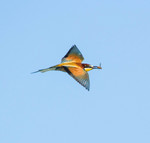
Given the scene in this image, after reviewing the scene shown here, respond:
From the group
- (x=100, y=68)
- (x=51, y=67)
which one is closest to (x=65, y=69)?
(x=51, y=67)

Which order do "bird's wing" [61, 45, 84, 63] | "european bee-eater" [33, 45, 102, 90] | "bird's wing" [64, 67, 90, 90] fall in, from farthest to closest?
1. "bird's wing" [61, 45, 84, 63]
2. "european bee-eater" [33, 45, 102, 90]
3. "bird's wing" [64, 67, 90, 90]

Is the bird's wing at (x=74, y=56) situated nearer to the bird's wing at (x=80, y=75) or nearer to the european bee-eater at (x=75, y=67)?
the european bee-eater at (x=75, y=67)

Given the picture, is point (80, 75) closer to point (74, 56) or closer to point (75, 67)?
point (75, 67)

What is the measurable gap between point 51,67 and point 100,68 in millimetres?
3222

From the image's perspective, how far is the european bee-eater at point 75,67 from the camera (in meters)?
19.8

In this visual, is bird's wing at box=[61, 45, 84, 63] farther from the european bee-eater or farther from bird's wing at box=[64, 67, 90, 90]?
bird's wing at box=[64, 67, 90, 90]

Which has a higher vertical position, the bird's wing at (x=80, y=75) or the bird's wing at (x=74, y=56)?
the bird's wing at (x=74, y=56)

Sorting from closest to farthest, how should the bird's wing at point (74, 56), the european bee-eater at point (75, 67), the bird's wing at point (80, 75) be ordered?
1. the bird's wing at point (80, 75)
2. the european bee-eater at point (75, 67)
3. the bird's wing at point (74, 56)

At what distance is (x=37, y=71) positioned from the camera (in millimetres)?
20516

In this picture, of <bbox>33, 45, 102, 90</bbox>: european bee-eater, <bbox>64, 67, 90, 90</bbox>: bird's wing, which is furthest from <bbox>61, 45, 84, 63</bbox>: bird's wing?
<bbox>64, 67, 90, 90</bbox>: bird's wing

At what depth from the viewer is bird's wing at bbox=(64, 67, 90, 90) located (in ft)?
63.8

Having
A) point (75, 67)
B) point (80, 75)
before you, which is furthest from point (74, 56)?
point (80, 75)

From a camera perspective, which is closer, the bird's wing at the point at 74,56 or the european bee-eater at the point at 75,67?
the european bee-eater at the point at 75,67

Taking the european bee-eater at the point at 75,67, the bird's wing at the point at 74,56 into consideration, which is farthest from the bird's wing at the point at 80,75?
the bird's wing at the point at 74,56
